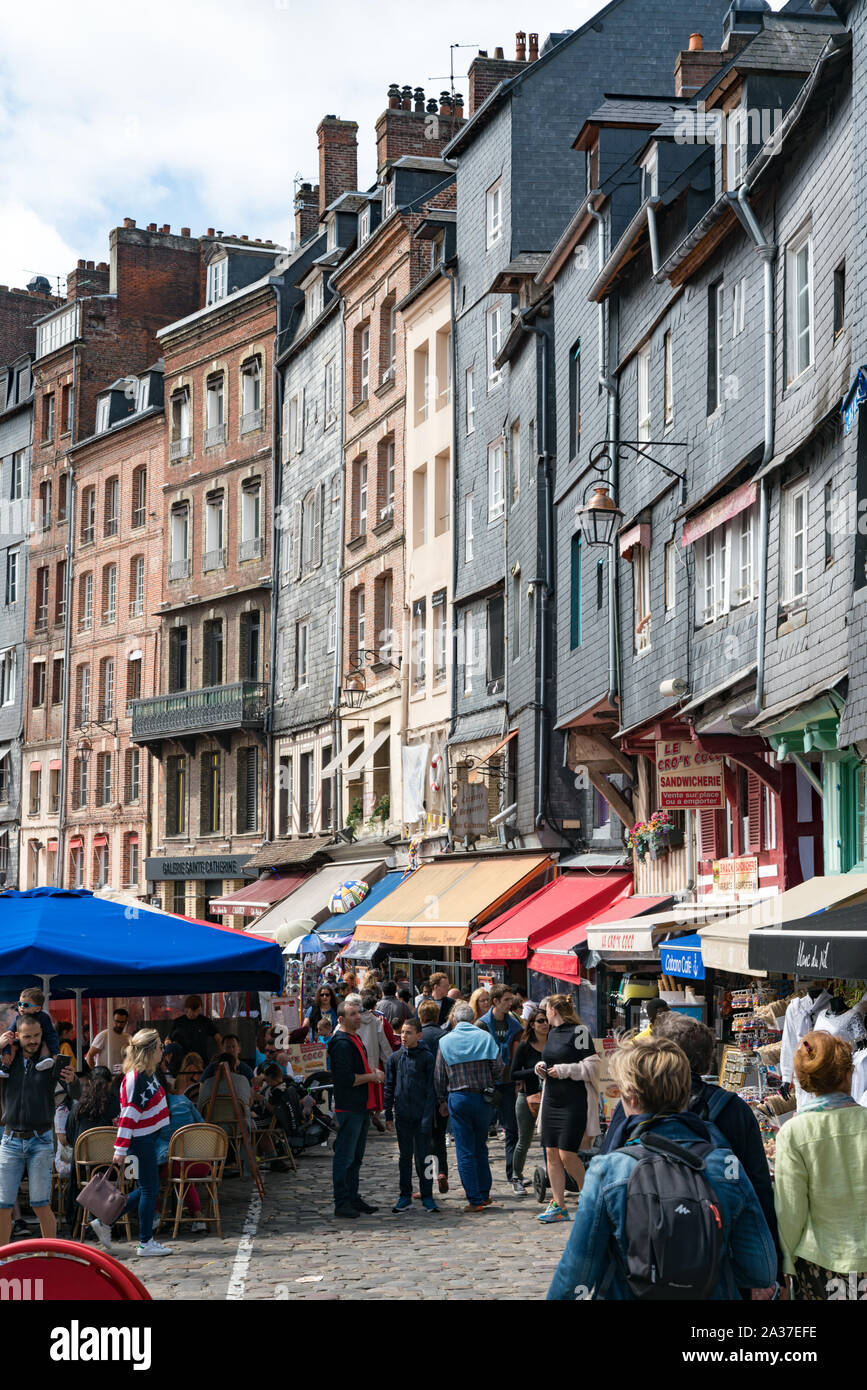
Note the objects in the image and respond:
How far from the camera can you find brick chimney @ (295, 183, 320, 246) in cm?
4697

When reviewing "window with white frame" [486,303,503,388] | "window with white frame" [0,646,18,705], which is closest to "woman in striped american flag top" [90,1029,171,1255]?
"window with white frame" [486,303,503,388]

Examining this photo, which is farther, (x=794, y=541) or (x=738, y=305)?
(x=738, y=305)

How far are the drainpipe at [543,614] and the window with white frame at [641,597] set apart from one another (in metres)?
4.70

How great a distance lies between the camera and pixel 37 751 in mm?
53844

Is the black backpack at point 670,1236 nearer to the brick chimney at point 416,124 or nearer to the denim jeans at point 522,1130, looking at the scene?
the denim jeans at point 522,1130

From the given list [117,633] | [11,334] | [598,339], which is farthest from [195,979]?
[11,334]

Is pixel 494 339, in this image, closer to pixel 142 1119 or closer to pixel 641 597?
pixel 641 597

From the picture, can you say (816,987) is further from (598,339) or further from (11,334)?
(11,334)

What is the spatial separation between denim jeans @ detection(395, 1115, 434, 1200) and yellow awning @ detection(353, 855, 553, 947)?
11.9 meters

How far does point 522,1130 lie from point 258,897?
25.1m

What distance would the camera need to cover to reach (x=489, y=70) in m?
34.8

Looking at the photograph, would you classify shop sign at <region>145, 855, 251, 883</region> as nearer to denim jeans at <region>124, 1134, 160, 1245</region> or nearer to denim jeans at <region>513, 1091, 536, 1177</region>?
denim jeans at <region>513, 1091, 536, 1177</region>

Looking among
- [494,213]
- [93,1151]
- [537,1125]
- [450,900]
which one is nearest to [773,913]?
[537,1125]

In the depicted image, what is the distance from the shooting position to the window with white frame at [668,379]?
21156mm
